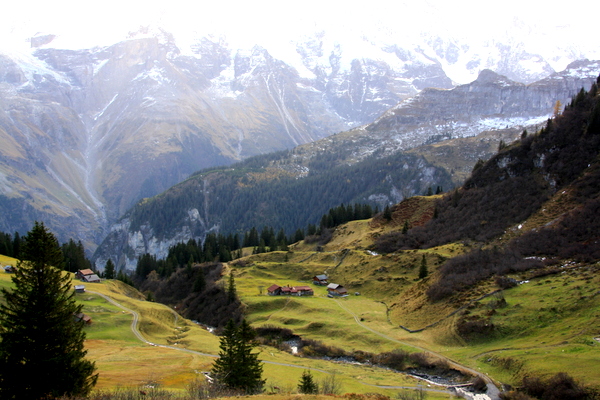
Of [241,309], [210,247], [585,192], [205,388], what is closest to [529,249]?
[585,192]

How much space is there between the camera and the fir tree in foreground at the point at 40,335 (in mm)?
30828

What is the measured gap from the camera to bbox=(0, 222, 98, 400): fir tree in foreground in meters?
30.8

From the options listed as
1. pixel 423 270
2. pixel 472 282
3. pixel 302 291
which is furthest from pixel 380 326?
pixel 302 291

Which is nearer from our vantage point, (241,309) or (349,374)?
(349,374)

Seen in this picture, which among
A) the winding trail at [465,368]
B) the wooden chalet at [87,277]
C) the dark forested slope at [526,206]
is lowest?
the winding trail at [465,368]

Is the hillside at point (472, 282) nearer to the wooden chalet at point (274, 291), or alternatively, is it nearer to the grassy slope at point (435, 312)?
the grassy slope at point (435, 312)

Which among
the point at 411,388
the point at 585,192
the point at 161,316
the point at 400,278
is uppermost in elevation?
the point at 585,192

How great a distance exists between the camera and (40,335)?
105 ft

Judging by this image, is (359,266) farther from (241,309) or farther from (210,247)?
(210,247)

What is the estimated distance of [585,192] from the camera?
304 feet

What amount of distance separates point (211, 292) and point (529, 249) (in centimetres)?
7685

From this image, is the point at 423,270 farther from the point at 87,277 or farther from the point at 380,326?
the point at 87,277

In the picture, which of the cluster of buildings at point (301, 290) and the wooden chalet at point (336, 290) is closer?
the wooden chalet at point (336, 290)

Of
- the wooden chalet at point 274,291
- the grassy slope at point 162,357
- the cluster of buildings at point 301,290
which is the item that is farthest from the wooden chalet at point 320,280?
the grassy slope at point 162,357
